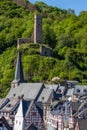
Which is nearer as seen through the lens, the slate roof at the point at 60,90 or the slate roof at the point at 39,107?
the slate roof at the point at 39,107

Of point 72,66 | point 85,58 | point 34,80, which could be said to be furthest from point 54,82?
point 85,58

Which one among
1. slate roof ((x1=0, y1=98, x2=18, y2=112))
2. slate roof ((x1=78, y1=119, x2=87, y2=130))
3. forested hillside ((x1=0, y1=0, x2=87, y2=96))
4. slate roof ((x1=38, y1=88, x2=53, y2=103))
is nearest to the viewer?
slate roof ((x1=78, y1=119, x2=87, y2=130))

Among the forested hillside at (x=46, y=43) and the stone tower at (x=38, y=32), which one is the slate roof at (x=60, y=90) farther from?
the stone tower at (x=38, y=32)

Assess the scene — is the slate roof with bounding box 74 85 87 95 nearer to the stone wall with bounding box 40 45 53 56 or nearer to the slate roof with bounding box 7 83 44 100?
the slate roof with bounding box 7 83 44 100

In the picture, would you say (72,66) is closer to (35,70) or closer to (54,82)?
(35,70)

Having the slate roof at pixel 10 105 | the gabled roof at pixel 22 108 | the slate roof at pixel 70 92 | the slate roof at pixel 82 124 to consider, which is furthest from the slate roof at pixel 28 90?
the slate roof at pixel 82 124

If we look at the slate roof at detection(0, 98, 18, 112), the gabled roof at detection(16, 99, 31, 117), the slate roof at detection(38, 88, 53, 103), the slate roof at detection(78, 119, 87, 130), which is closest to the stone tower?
the slate roof at detection(38, 88, 53, 103)

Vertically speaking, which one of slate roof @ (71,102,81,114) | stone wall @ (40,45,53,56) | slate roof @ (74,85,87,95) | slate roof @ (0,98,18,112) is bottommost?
slate roof @ (0,98,18,112)

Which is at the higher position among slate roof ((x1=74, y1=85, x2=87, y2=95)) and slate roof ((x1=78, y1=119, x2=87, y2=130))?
slate roof ((x1=78, y1=119, x2=87, y2=130))
